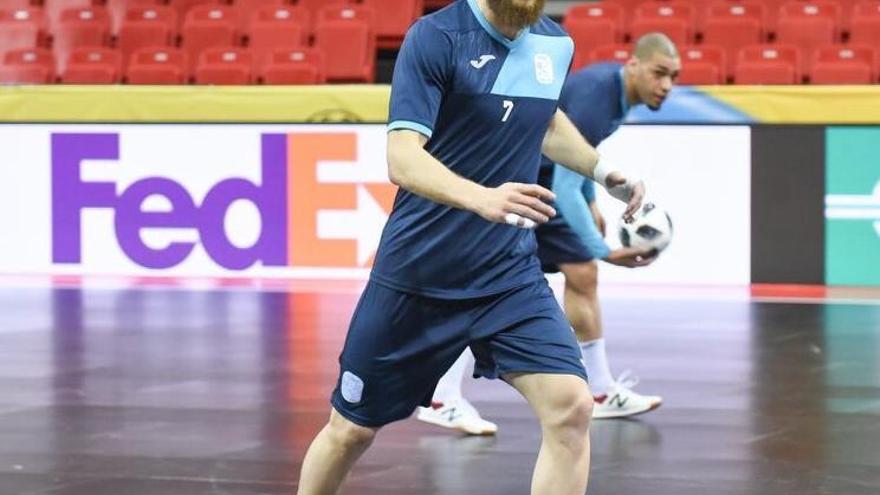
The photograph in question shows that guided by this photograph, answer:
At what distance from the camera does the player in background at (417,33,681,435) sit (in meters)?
8.30

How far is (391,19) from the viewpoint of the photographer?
18.2m

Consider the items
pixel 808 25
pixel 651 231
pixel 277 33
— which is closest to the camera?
pixel 651 231

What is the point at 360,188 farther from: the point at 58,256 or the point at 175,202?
the point at 58,256

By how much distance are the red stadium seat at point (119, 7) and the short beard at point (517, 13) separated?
1440 cm

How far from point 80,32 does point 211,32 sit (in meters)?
1.57

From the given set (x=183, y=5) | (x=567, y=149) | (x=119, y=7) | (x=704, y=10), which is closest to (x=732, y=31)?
(x=704, y=10)

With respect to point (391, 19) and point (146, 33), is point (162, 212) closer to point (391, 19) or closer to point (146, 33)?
point (146, 33)

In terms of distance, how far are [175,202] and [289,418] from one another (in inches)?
273

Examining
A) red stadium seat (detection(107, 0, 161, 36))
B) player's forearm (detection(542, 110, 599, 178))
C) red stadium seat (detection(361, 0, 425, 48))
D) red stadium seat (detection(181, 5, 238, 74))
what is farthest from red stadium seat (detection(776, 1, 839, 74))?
player's forearm (detection(542, 110, 599, 178))

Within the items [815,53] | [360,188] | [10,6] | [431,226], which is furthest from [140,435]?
[10,6]

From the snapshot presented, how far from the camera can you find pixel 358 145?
15.1m

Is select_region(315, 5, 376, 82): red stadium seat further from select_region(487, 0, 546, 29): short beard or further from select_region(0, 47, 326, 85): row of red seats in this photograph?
select_region(487, 0, 546, 29): short beard

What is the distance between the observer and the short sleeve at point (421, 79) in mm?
5145

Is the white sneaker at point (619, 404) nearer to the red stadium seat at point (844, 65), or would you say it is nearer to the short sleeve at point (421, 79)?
the short sleeve at point (421, 79)
